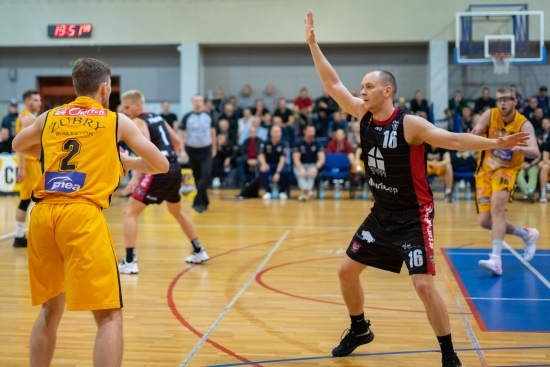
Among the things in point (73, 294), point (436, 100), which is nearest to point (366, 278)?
point (73, 294)

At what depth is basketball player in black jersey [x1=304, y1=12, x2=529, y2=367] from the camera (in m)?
4.43

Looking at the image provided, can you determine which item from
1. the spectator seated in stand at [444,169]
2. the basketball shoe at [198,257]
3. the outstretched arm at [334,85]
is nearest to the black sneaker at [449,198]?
the spectator seated in stand at [444,169]

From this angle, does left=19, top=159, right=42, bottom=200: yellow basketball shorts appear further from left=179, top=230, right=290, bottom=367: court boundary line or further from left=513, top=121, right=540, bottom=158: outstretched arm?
left=513, top=121, right=540, bottom=158: outstretched arm

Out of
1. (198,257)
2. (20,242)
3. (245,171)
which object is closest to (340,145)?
(245,171)

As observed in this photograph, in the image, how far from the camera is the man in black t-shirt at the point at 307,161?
15703 mm

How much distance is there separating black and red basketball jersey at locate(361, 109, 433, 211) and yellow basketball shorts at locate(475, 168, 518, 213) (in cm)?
310

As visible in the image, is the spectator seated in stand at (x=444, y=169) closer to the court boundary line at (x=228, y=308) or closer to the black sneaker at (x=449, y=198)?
the black sneaker at (x=449, y=198)

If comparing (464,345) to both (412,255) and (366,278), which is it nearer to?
(412,255)

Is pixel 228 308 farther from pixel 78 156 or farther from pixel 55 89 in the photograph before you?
pixel 55 89

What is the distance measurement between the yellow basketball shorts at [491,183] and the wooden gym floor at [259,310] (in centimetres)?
86

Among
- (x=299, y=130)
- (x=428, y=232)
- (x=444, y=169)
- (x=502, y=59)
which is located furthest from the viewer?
(x=299, y=130)

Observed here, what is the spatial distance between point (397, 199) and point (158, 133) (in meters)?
Answer: 3.82

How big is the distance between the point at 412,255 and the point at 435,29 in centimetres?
1682

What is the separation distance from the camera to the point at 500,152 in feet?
24.7
